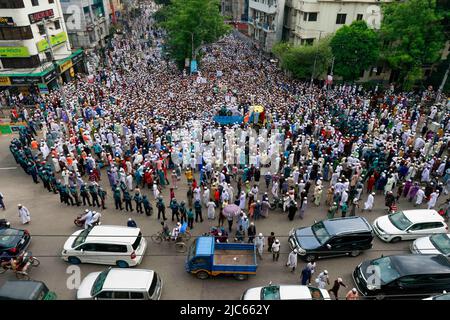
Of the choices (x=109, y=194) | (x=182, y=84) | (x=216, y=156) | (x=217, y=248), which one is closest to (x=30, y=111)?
(x=182, y=84)

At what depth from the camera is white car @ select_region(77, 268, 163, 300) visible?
1001cm

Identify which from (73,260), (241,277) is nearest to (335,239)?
(241,277)

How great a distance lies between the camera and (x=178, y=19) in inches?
1379

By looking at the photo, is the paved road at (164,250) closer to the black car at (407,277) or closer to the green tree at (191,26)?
the black car at (407,277)

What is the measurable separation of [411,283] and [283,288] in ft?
14.1

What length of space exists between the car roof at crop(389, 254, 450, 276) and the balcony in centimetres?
3668

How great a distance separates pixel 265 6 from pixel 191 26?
12642mm

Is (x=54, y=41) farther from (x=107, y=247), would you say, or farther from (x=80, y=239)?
(x=107, y=247)

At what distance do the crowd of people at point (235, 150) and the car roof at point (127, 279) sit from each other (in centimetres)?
382

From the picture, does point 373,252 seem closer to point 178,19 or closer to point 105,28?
point 178,19

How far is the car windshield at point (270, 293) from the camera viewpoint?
990 cm

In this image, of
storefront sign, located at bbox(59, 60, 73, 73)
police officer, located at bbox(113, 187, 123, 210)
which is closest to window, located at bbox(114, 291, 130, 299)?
police officer, located at bbox(113, 187, 123, 210)

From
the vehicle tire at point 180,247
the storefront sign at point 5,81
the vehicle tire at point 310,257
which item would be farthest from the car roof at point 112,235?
the storefront sign at point 5,81
